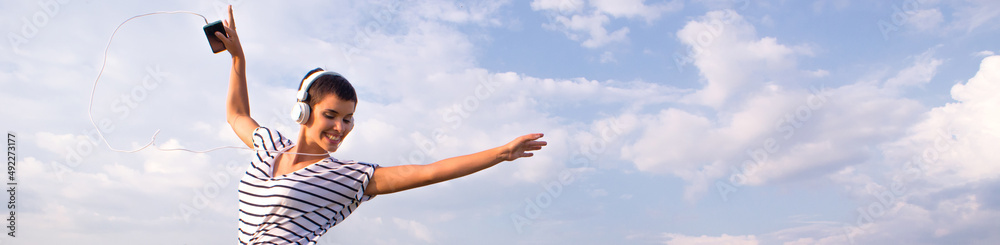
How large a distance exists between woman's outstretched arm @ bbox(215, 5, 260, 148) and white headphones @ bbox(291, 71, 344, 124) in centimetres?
97

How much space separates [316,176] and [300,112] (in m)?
0.40

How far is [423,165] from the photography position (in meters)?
3.51

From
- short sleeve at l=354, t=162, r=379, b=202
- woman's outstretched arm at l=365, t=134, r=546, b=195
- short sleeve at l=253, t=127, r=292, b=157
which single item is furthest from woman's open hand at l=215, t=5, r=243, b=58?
woman's outstretched arm at l=365, t=134, r=546, b=195

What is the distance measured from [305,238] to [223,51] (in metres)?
1.83

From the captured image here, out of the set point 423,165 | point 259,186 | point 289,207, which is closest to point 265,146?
point 259,186

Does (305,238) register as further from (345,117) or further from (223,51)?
(223,51)

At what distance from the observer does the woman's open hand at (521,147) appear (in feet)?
10.9

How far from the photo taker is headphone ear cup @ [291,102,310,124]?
12.8 ft

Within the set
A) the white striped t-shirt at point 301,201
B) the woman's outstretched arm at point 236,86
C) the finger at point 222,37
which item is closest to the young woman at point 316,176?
the white striped t-shirt at point 301,201

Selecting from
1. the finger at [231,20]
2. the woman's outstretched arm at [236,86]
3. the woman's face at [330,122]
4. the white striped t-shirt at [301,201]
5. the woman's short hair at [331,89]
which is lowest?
the white striped t-shirt at [301,201]

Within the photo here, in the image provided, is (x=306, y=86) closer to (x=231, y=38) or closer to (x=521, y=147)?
(x=231, y=38)

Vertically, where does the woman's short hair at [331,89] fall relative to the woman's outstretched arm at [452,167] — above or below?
above

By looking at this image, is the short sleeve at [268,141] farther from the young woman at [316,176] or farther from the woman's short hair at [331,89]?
the woman's short hair at [331,89]

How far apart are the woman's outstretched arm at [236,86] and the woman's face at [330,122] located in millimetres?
1046
